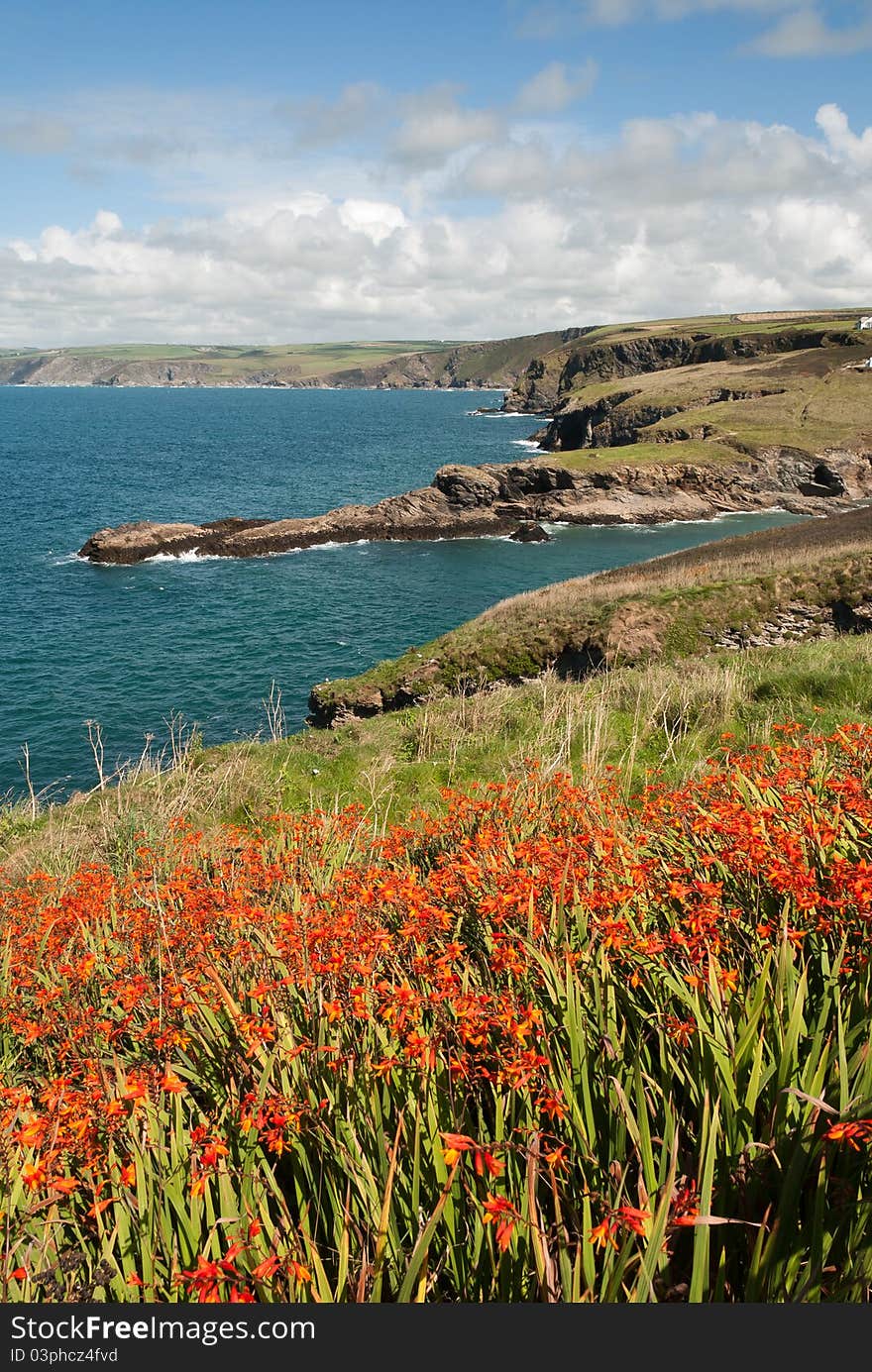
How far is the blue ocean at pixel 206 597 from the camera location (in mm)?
28125

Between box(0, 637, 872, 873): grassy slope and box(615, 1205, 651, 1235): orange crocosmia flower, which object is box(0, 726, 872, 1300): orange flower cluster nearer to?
box(615, 1205, 651, 1235): orange crocosmia flower

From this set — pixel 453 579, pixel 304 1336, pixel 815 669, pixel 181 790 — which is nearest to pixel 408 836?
pixel 304 1336

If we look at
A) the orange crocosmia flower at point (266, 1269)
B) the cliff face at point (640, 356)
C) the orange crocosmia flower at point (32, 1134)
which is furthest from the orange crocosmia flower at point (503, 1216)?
the cliff face at point (640, 356)

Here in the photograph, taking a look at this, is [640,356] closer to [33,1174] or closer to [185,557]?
[185,557]

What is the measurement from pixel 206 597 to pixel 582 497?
33009 mm

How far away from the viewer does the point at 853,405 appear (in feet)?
251

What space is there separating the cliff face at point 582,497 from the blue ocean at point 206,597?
2933mm

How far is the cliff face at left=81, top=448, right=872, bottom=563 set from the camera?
58312 mm

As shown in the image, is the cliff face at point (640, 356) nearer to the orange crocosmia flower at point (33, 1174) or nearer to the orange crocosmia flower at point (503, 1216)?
the orange crocosmia flower at point (503, 1216)

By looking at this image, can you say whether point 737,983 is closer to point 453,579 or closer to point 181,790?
point 181,790

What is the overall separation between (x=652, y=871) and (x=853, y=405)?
288 ft

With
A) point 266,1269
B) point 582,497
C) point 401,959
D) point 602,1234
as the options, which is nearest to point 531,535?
point 582,497

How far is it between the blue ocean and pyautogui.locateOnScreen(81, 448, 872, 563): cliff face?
2933 mm

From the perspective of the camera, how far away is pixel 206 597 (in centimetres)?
4322
